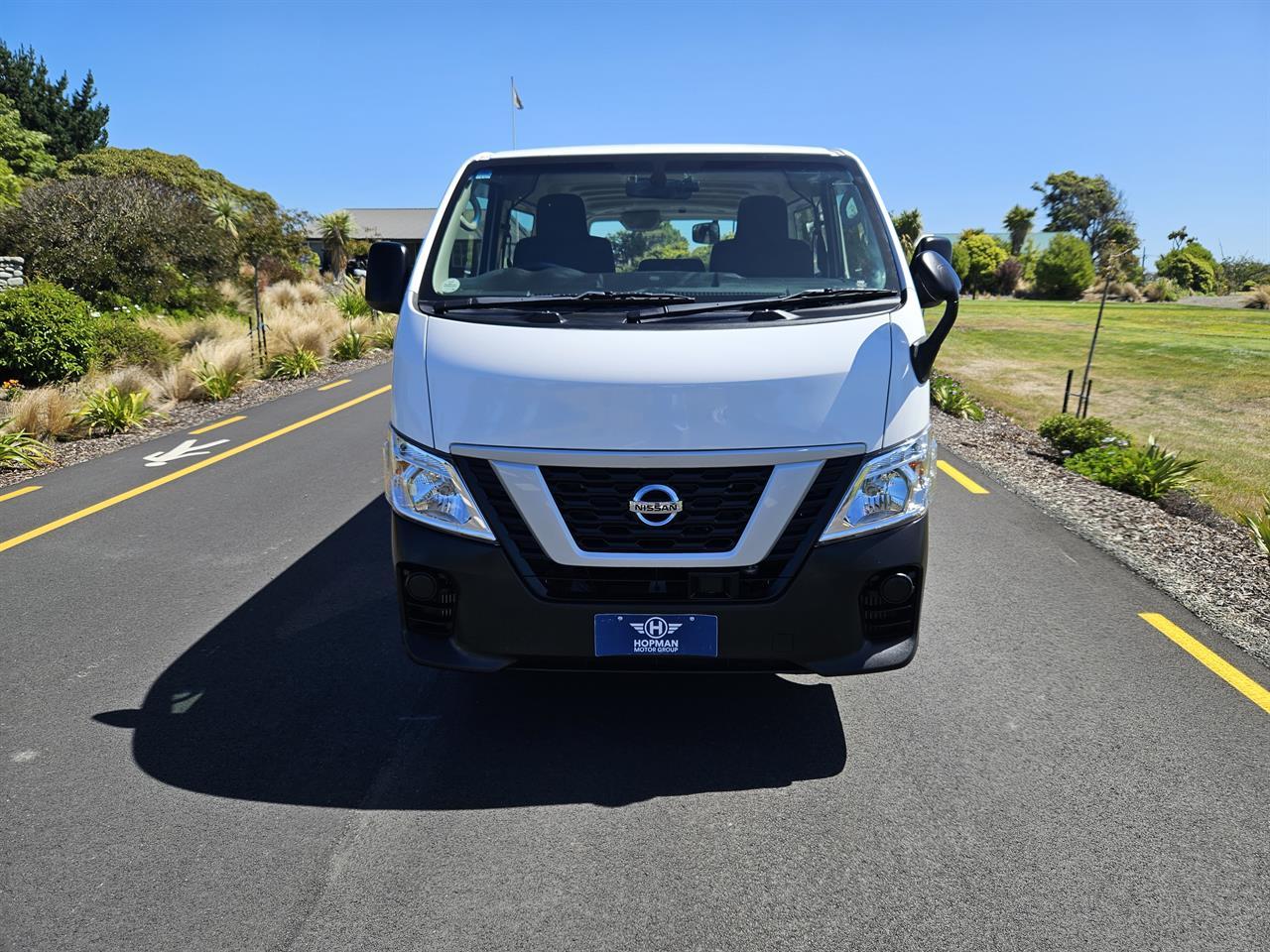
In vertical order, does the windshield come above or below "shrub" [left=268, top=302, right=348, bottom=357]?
above

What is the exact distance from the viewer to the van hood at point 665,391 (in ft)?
11.0

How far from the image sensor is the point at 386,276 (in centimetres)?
432

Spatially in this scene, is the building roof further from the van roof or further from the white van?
the white van

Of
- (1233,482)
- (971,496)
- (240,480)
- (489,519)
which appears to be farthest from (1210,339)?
(489,519)

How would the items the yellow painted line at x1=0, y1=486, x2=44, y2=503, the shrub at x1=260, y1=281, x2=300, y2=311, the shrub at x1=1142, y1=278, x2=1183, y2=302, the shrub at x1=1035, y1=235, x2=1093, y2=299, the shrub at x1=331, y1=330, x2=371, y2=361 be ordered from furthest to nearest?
the shrub at x1=1035, y1=235, x2=1093, y2=299 < the shrub at x1=1142, y1=278, x2=1183, y2=302 < the shrub at x1=260, y1=281, x2=300, y2=311 < the shrub at x1=331, y1=330, x2=371, y2=361 < the yellow painted line at x1=0, y1=486, x2=44, y2=503

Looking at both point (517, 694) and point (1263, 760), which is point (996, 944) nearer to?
point (1263, 760)

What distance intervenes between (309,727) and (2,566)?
11.2 feet

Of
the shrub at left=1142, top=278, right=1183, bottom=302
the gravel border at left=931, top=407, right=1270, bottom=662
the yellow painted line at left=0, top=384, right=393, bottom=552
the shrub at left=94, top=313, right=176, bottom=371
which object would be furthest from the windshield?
the shrub at left=1142, top=278, right=1183, bottom=302

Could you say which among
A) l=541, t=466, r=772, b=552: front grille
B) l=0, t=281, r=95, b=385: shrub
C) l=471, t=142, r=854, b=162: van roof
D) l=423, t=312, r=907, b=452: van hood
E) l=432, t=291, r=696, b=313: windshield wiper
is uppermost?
l=471, t=142, r=854, b=162: van roof

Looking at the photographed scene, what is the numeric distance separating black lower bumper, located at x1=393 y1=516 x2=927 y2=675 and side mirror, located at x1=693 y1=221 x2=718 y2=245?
189 centimetres

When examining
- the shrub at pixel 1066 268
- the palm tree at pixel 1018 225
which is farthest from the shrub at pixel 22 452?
the palm tree at pixel 1018 225

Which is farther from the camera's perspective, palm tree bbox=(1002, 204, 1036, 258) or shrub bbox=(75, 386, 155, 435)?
palm tree bbox=(1002, 204, 1036, 258)

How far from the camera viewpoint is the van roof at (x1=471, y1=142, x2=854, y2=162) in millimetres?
4703

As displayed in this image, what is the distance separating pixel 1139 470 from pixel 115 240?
2221cm
